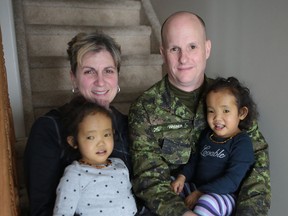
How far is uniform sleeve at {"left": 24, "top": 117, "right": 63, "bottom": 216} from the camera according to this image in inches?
46.1

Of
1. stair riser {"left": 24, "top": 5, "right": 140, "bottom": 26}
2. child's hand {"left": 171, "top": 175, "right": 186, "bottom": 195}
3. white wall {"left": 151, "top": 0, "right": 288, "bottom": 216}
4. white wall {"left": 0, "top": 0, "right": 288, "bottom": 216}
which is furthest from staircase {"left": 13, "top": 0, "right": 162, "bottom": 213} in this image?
child's hand {"left": 171, "top": 175, "right": 186, "bottom": 195}

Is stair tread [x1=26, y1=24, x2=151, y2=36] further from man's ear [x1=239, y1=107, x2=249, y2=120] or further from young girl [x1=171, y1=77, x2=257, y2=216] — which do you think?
man's ear [x1=239, y1=107, x2=249, y2=120]

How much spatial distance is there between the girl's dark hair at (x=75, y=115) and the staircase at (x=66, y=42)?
679 mm

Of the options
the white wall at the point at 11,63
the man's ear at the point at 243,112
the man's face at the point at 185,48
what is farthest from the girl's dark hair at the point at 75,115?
the white wall at the point at 11,63

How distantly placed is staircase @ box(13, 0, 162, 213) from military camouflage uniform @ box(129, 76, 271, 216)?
80cm

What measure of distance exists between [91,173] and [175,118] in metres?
0.49

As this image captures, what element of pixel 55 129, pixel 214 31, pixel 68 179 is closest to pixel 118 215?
pixel 68 179

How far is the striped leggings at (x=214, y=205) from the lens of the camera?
1.19 meters

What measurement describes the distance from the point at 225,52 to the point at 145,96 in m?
0.63

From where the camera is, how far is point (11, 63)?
5.99 ft

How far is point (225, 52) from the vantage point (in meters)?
1.82

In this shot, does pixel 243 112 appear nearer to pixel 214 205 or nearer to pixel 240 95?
pixel 240 95

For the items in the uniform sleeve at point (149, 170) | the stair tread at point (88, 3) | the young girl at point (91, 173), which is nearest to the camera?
the young girl at point (91, 173)

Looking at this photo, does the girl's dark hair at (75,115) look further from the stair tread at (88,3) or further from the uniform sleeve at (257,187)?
the stair tread at (88,3)
